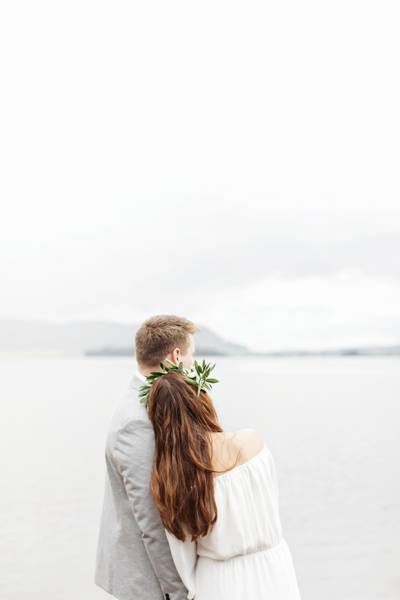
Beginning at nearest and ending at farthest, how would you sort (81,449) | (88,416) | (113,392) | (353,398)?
(81,449), (88,416), (353,398), (113,392)

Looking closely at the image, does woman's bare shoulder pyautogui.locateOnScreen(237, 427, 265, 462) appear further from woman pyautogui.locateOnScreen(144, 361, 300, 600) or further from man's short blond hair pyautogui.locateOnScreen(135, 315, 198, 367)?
man's short blond hair pyautogui.locateOnScreen(135, 315, 198, 367)

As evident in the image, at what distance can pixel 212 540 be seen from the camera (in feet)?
7.39

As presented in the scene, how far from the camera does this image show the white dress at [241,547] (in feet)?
7.36

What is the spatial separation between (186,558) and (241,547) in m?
0.16

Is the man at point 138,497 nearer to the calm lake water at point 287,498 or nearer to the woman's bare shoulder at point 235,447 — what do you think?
the woman's bare shoulder at point 235,447

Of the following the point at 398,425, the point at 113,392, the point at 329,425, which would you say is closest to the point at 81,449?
the point at 329,425

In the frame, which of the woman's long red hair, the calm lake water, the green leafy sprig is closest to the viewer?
the woman's long red hair

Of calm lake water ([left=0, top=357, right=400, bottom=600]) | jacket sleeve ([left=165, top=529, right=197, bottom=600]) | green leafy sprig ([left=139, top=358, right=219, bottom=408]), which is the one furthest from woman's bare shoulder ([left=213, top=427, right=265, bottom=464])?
calm lake water ([left=0, top=357, right=400, bottom=600])

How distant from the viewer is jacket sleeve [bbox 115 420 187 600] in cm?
226

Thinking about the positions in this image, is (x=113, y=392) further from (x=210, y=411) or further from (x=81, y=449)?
(x=210, y=411)

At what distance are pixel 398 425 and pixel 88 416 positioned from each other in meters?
15.5

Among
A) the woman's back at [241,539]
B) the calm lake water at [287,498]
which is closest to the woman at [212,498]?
the woman's back at [241,539]

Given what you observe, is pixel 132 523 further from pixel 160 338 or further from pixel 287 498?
pixel 287 498

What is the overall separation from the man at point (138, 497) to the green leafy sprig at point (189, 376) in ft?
0.08
